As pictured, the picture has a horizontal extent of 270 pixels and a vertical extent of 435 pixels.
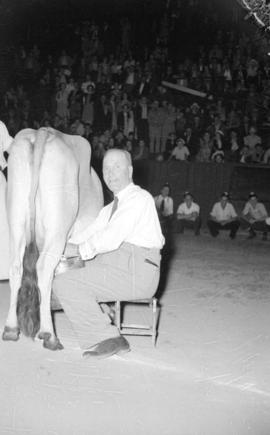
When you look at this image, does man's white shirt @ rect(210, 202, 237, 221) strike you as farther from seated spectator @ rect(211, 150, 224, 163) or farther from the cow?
the cow

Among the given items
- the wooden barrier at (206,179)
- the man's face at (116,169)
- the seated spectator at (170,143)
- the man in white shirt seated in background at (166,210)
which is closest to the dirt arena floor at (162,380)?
the man's face at (116,169)

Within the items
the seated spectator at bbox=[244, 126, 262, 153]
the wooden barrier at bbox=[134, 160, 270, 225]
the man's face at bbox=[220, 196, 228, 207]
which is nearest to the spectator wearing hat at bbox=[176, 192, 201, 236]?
the man's face at bbox=[220, 196, 228, 207]

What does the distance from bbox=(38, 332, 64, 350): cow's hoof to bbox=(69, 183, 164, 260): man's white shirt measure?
0.64 metres

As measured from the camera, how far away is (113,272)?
3686 millimetres

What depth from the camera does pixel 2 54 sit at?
59.5 ft

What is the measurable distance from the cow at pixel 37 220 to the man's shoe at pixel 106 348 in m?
0.32

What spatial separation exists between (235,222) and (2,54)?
1163cm

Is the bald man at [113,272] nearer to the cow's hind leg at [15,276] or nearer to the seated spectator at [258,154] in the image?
the cow's hind leg at [15,276]

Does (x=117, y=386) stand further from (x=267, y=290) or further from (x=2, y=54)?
(x=2, y=54)

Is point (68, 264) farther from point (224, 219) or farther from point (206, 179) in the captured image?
point (206, 179)

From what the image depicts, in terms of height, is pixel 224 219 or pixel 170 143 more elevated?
pixel 170 143

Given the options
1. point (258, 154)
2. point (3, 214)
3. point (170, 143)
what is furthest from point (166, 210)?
point (3, 214)

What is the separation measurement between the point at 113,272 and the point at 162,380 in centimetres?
76

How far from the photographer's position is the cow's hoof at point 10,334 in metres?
3.94
